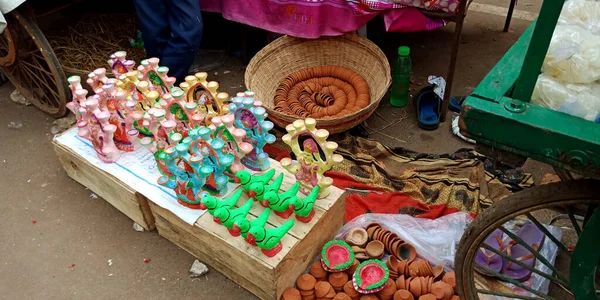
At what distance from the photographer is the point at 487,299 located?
1.99 m

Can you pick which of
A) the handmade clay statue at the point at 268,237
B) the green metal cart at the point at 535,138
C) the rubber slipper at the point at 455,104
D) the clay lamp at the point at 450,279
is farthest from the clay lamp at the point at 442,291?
the rubber slipper at the point at 455,104

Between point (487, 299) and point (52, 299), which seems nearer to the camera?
point (487, 299)

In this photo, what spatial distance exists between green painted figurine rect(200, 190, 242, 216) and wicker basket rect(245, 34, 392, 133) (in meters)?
1.03

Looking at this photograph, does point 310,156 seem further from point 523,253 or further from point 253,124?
point 523,253

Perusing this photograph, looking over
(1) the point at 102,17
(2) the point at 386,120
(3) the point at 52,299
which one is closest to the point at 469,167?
(2) the point at 386,120

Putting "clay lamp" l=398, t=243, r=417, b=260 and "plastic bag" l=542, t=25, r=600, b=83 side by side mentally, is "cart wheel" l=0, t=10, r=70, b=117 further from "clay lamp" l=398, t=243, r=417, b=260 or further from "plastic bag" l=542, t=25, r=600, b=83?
"plastic bag" l=542, t=25, r=600, b=83

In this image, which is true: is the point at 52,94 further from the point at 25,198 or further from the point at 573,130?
the point at 573,130

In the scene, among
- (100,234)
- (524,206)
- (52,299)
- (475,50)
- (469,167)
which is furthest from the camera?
(475,50)

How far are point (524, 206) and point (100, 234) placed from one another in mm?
2085

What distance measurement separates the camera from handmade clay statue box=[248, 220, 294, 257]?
1.83 metres

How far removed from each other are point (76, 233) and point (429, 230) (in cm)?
186

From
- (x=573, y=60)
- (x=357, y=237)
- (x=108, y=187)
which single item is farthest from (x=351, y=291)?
(x=108, y=187)

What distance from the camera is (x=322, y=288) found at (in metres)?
1.99

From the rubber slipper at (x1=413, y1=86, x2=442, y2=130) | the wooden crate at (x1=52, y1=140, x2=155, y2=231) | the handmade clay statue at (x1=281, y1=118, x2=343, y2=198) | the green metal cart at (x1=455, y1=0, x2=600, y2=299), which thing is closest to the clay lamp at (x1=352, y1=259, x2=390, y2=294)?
the handmade clay statue at (x1=281, y1=118, x2=343, y2=198)
